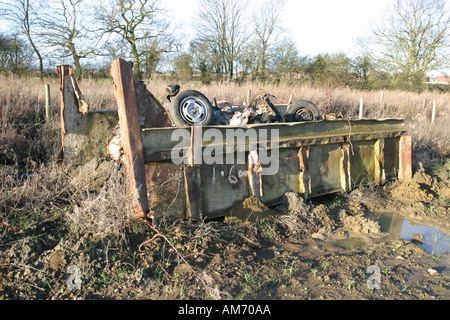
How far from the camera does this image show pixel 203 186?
4.20 meters

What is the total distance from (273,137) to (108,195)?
2.25 meters

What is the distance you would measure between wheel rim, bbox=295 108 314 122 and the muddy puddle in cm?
189

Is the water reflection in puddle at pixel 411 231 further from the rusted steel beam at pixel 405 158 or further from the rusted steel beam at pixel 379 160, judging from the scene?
the rusted steel beam at pixel 405 158

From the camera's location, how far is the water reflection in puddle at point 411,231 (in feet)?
14.1

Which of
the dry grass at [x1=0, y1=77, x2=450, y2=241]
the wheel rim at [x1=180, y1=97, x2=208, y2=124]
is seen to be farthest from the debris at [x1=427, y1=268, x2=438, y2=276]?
the wheel rim at [x1=180, y1=97, x2=208, y2=124]

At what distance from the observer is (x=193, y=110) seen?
4902mm

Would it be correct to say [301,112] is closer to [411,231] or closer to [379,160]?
[379,160]

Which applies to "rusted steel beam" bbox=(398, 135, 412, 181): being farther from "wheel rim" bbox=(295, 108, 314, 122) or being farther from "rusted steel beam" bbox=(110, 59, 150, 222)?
"rusted steel beam" bbox=(110, 59, 150, 222)

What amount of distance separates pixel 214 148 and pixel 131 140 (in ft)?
3.35

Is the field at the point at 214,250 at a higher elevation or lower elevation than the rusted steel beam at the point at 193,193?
lower

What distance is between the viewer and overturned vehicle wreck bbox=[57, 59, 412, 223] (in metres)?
3.77

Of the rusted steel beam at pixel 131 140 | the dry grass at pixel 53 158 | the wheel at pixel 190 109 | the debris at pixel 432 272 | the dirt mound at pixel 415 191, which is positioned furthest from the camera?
the dirt mound at pixel 415 191

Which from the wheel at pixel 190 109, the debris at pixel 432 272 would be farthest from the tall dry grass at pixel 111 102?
the debris at pixel 432 272

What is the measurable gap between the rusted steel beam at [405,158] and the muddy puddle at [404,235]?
129 centimetres
